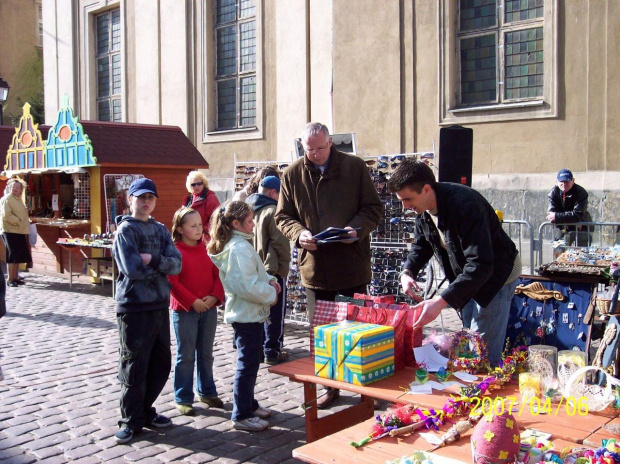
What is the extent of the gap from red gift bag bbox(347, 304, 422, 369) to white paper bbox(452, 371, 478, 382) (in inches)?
13.0

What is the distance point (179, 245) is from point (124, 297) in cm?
81

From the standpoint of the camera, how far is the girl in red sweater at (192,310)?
5.12 meters

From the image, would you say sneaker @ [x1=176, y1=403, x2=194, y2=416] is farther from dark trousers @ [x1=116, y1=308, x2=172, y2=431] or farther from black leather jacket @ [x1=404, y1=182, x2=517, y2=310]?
black leather jacket @ [x1=404, y1=182, x2=517, y2=310]

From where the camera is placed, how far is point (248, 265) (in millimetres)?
4641

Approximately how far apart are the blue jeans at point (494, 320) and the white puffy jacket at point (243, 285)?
1.45m

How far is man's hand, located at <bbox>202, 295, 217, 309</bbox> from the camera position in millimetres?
5168

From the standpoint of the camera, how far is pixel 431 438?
2865mm

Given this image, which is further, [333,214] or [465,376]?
[333,214]

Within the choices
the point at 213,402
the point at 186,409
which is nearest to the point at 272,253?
the point at 213,402

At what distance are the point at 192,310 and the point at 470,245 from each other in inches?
93.8

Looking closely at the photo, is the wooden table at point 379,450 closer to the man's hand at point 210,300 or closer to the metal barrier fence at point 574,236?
the man's hand at point 210,300

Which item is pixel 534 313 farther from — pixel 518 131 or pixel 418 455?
pixel 518 131

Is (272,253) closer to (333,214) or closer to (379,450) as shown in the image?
(333,214)

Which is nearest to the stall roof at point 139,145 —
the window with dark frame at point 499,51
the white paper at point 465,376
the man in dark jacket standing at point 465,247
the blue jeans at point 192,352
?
the window with dark frame at point 499,51
